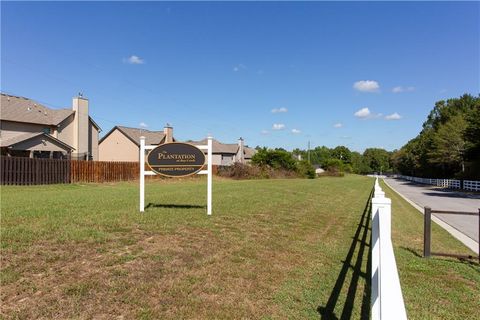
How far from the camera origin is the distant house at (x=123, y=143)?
50750 millimetres

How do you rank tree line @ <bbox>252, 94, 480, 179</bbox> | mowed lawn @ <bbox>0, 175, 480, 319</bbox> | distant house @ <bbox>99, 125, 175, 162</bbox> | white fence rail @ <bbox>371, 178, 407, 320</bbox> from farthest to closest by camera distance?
distant house @ <bbox>99, 125, 175, 162</bbox> < tree line @ <bbox>252, 94, 480, 179</bbox> < mowed lawn @ <bbox>0, 175, 480, 319</bbox> < white fence rail @ <bbox>371, 178, 407, 320</bbox>

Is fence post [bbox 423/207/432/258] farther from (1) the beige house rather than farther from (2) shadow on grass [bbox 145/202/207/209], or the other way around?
(1) the beige house

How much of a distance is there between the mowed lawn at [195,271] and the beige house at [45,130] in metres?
24.7

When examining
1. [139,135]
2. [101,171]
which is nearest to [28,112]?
[101,171]

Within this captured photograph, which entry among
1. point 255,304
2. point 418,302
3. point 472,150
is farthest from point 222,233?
point 472,150

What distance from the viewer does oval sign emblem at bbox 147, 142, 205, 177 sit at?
34.4ft

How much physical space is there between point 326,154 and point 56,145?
13672cm

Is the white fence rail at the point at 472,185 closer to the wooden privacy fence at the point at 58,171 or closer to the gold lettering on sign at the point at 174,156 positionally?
the wooden privacy fence at the point at 58,171

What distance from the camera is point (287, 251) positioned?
23.0ft

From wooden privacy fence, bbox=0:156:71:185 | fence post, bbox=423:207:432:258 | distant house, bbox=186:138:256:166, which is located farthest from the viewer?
distant house, bbox=186:138:256:166

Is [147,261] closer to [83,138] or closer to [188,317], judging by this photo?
[188,317]

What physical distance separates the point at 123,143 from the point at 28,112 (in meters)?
17.6

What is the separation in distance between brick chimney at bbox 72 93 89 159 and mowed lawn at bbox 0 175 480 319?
32.1m

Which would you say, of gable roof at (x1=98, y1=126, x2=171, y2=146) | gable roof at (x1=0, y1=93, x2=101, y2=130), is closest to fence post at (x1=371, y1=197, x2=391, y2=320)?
gable roof at (x1=0, y1=93, x2=101, y2=130)
